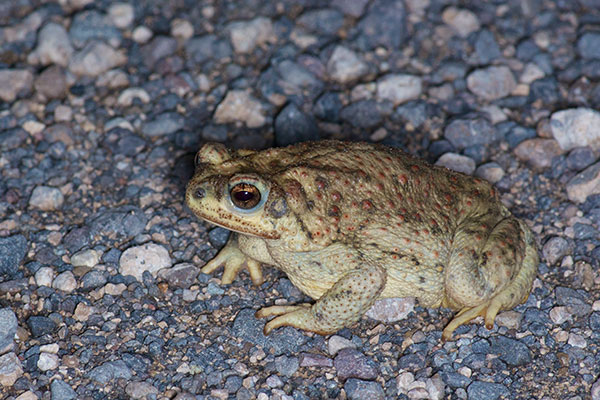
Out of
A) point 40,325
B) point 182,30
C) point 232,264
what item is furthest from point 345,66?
point 40,325

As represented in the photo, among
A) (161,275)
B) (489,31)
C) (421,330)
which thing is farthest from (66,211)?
(489,31)

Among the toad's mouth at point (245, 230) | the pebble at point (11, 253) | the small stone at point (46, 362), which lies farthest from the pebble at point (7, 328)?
the toad's mouth at point (245, 230)

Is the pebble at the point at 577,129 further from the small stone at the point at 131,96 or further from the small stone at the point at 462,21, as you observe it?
the small stone at the point at 131,96

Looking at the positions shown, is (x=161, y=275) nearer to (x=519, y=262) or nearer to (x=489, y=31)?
(x=519, y=262)

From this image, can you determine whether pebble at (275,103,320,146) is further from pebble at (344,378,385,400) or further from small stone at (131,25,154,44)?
pebble at (344,378,385,400)

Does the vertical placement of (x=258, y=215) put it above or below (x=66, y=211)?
above

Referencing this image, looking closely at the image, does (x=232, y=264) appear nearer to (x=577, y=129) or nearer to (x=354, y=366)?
(x=354, y=366)
